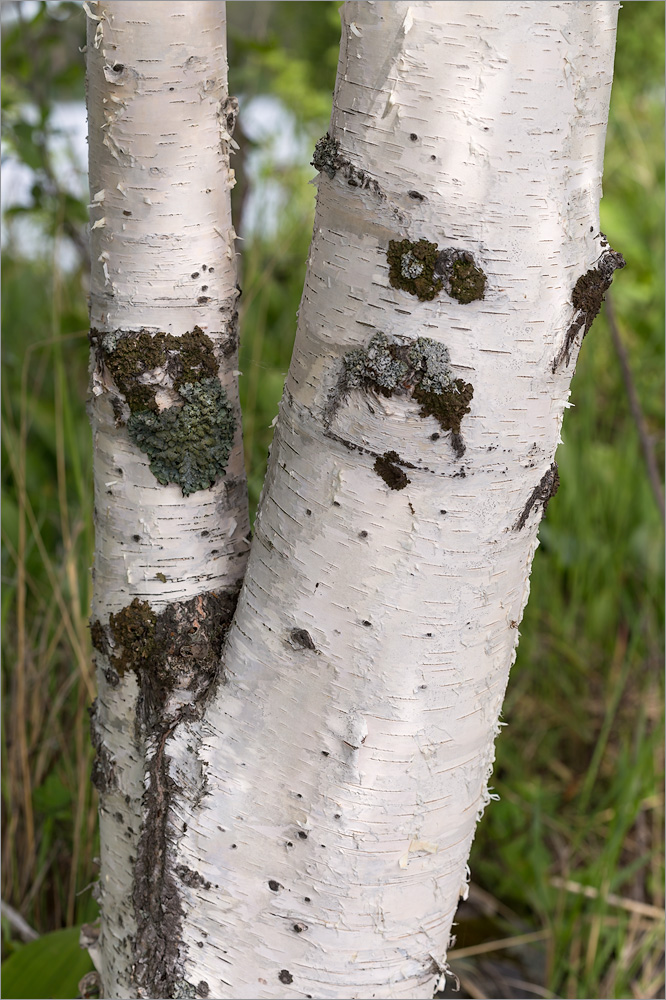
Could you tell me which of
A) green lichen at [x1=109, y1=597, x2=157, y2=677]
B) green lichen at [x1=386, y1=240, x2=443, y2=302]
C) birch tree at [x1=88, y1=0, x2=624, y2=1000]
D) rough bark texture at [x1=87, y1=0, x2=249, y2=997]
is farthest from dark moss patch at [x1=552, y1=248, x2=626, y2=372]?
green lichen at [x1=109, y1=597, x2=157, y2=677]

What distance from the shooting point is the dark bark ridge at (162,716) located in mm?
644

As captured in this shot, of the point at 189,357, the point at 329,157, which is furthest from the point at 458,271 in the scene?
the point at 189,357

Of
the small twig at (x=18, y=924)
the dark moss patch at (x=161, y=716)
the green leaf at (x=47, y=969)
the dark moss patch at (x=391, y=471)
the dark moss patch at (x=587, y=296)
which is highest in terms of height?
the dark moss patch at (x=587, y=296)

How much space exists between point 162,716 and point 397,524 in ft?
0.91

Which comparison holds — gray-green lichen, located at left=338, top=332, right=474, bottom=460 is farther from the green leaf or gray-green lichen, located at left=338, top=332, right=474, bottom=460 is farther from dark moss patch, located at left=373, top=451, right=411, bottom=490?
the green leaf

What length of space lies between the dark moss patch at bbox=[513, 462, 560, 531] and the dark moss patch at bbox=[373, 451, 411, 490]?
0.32 feet

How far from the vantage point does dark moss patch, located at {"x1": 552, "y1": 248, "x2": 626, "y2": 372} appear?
537mm

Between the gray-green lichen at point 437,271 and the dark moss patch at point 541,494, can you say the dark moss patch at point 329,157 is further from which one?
the dark moss patch at point 541,494

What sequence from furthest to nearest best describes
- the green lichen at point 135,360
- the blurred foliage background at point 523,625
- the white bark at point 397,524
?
the blurred foliage background at point 523,625
the green lichen at point 135,360
the white bark at point 397,524

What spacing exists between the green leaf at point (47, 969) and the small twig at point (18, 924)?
0.23ft

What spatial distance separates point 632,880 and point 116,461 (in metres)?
1.14

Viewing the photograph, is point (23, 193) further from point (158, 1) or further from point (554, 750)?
point (554, 750)

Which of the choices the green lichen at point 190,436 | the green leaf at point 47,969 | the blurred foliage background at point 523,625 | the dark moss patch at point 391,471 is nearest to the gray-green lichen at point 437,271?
the dark moss patch at point 391,471

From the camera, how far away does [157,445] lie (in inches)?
24.8
